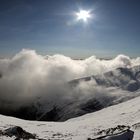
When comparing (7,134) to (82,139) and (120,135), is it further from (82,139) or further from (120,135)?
(120,135)

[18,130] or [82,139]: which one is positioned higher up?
[18,130]

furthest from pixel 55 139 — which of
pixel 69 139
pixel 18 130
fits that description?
pixel 18 130

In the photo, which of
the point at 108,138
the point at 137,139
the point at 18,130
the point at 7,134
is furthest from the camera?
the point at 18,130

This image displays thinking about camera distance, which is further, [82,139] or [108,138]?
[82,139]

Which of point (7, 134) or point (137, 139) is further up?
point (7, 134)

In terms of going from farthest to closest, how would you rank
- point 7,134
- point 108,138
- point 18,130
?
point 18,130, point 7,134, point 108,138

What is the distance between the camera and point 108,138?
Answer: 26.3 m

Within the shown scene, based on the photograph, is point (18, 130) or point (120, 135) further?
point (18, 130)

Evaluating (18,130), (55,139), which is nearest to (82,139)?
(55,139)

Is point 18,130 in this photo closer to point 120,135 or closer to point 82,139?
point 82,139

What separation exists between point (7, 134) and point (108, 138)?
66.3 ft

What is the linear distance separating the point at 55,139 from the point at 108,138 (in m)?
16.8

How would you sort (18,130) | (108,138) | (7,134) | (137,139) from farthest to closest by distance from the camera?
(18,130) → (7,134) → (137,139) → (108,138)

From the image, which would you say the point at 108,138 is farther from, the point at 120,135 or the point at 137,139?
the point at 137,139
